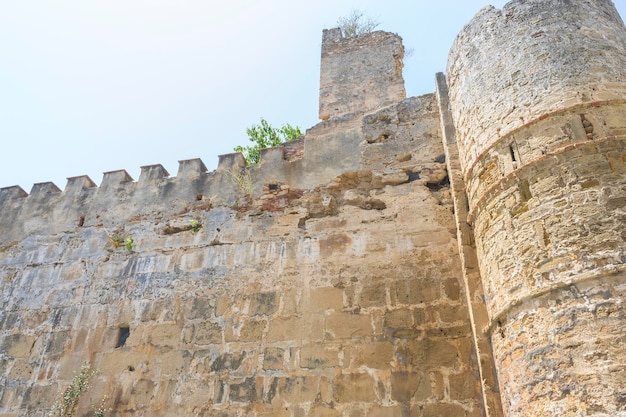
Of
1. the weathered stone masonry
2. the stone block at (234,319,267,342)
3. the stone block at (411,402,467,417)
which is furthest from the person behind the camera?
the stone block at (234,319,267,342)

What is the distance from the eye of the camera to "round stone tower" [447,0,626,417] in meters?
2.67

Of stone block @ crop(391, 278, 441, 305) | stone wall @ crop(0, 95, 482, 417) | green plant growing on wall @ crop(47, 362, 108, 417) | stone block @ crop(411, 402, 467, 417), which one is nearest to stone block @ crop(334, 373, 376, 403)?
stone wall @ crop(0, 95, 482, 417)

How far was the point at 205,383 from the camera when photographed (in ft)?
14.2

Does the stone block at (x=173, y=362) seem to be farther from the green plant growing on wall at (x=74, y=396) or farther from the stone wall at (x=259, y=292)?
the green plant growing on wall at (x=74, y=396)

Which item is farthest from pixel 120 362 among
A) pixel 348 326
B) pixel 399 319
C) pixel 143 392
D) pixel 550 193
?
pixel 550 193

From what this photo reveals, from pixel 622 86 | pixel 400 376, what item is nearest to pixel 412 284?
pixel 400 376

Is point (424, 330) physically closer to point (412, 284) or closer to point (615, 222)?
point (412, 284)

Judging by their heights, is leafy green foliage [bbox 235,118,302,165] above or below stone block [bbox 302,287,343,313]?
above

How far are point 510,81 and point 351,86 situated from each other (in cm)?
743

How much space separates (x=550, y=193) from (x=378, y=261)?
5.72 feet

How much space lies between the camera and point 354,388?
3.93 metres

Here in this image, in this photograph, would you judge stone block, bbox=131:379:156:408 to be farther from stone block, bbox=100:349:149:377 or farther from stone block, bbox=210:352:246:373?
stone block, bbox=210:352:246:373

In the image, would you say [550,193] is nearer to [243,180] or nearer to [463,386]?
[463,386]

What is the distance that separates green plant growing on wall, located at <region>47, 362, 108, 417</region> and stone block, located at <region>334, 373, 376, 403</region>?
2.14 meters
